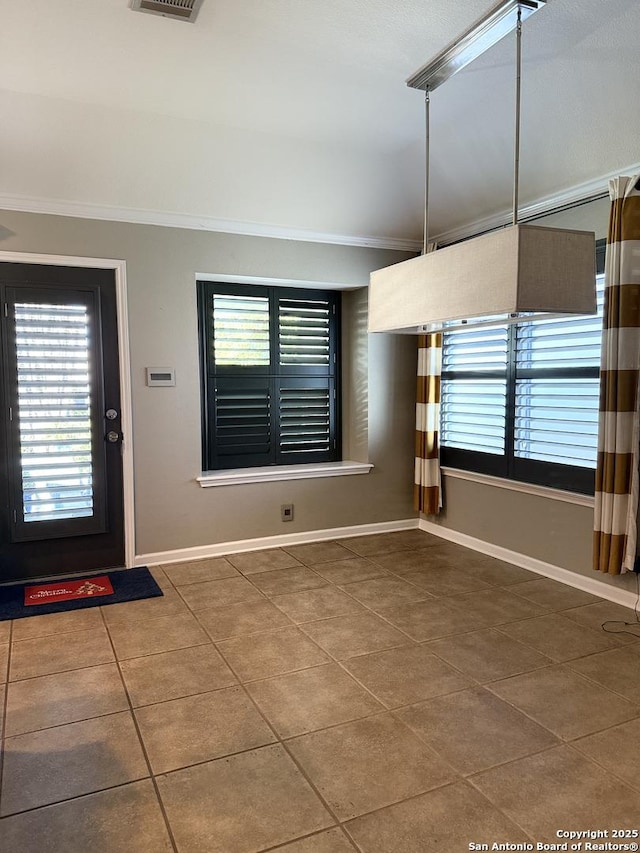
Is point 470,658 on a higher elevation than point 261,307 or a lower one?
lower

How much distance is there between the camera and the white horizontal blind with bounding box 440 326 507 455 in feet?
14.6

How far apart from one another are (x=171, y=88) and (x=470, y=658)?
10.4 ft

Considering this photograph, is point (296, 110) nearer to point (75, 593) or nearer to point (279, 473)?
point (279, 473)

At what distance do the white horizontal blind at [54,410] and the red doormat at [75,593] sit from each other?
1.40 ft

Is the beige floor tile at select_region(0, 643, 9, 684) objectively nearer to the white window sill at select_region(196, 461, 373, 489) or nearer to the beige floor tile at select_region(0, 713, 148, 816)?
the beige floor tile at select_region(0, 713, 148, 816)

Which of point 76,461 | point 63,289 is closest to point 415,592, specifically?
point 76,461

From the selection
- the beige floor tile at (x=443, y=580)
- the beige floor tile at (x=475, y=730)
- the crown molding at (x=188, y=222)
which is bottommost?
the beige floor tile at (x=475, y=730)

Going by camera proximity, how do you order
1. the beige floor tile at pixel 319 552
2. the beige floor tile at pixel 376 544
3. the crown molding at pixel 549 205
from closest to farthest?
1. the crown molding at pixel 549 205
2. the beige floor tile at pixel 319 552
3. the beige floor tile at pixel 376 544

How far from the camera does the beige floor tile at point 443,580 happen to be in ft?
12.7

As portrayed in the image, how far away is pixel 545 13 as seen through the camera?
2.60 metres

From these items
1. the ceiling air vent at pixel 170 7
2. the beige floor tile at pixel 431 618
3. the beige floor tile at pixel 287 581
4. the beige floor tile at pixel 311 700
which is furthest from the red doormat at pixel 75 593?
the ceiling air vent at pixel 170 7

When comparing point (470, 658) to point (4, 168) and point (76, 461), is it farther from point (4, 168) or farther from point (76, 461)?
point (4, 168)

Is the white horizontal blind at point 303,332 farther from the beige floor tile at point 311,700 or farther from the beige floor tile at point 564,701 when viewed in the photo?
the beige floor tile at point 564,701

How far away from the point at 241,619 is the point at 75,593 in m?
A: 1.15
